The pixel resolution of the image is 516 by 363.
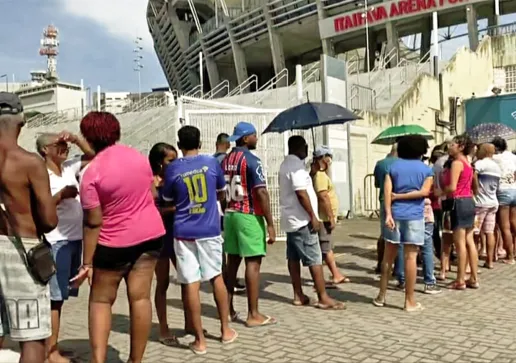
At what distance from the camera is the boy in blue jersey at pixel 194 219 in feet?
16.6

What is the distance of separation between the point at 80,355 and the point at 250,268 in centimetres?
173

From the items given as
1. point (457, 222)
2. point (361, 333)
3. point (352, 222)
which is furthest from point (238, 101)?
point (361, 333)

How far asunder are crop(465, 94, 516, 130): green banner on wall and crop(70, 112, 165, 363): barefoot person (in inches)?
706

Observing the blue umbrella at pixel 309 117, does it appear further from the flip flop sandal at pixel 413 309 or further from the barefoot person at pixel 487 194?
the flip flop sandal at pixel 413 309

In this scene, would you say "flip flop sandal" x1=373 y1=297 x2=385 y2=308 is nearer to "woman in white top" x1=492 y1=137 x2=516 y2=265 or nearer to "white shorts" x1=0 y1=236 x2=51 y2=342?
"woman in white top" x1=492 y1=137 x2=516 y2=265

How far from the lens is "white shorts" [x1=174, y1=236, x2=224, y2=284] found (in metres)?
5.12

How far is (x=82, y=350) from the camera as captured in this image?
17.3 ft

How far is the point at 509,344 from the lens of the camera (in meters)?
5.11

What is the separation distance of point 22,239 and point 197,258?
2.02 m

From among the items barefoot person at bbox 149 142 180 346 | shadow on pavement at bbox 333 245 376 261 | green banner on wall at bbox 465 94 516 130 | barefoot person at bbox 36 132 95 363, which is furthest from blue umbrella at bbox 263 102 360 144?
green banner on wall at bbox 465 94 516 130

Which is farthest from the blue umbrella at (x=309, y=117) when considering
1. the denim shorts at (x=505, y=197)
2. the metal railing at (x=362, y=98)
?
the metal railing at (x=362, y=98)

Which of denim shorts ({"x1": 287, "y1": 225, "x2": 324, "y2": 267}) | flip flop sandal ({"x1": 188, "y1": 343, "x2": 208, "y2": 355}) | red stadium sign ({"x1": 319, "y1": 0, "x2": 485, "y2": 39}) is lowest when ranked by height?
flip flop sandal ({"x1": 188, "y1": 343, "x2": 208, "y2": 355})

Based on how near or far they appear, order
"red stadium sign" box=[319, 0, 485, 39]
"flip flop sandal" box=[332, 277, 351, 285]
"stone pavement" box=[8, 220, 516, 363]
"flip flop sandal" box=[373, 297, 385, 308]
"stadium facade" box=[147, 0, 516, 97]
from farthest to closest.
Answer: "stadium facade" box=[147, 0, 516, 97]
"red stadium sign" box=[319, 0, 485, 39]
"flip flop sandal" box=[332, 277, 351, 285]
"flip flop sandal" box=[373, 297, 385, 308]
"stone pavement" box=[8, 220, 516, 363]

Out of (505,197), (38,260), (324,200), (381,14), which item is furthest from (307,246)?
(381,14)
